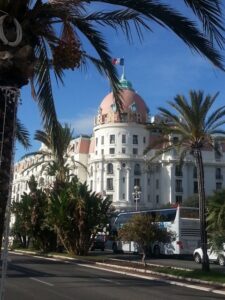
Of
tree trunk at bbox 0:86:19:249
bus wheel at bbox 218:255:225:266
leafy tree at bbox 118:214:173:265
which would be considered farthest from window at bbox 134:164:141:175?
tree trunk at bbox 0:86:19:249

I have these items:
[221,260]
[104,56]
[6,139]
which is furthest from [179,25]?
[221,260]

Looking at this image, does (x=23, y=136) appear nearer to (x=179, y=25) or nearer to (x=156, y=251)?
(x=179, y=25)

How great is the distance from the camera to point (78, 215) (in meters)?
33.2

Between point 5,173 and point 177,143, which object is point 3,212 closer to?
point 5,173

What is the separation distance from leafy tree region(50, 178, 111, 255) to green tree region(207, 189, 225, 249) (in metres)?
11.5

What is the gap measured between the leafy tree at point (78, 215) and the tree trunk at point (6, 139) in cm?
2647

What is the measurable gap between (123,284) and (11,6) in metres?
12.9

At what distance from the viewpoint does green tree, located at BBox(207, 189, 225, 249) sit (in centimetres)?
2190

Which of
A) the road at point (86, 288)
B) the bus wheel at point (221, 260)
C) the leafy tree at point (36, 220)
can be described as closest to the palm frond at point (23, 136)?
the road at point (86, 288)

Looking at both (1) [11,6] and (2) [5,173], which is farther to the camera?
(1) [11,6]

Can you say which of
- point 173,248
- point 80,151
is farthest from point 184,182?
point 173,248

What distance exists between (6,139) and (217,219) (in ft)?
55.5

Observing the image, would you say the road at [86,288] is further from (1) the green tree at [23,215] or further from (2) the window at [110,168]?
(2) the window at [110,168]

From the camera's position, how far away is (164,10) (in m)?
8.32
